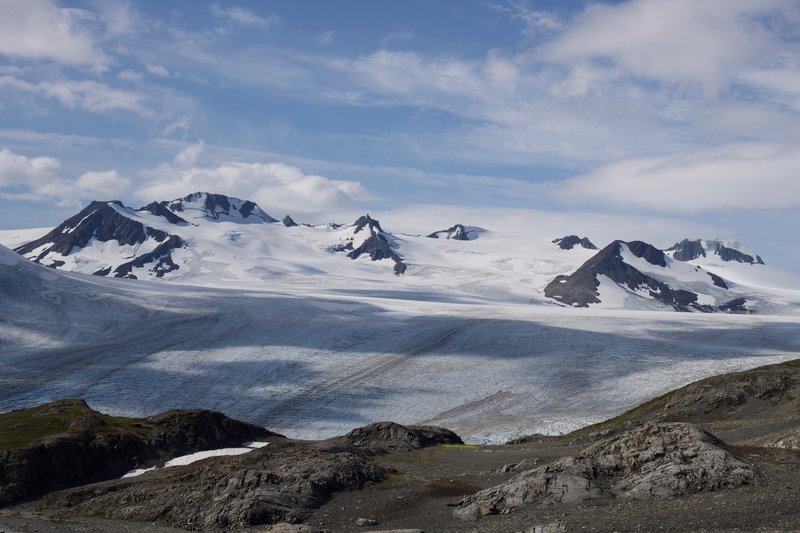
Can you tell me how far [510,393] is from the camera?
230 feet

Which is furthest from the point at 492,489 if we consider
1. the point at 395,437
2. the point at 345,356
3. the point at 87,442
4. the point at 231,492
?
the point at 345,356

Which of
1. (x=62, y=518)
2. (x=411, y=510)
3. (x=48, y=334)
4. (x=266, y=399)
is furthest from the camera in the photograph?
(x=48, y=334)

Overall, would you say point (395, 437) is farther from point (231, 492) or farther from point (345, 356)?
Result: point (345, 356)

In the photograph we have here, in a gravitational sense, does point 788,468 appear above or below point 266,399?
above

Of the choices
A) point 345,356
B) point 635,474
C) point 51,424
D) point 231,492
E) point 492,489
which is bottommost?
point 51,424

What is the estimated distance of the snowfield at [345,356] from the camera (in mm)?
67188

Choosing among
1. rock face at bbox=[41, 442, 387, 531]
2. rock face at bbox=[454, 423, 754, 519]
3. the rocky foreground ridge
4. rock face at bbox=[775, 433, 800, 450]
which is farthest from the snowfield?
rock face at bbox=[454, 423, 754, 519]

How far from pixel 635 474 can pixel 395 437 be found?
77.1ft

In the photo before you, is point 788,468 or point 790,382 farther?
point 790,382

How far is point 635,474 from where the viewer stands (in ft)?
86.1

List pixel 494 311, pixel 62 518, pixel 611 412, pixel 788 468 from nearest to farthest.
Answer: pixel 788 468
pixel 62 518
pixel 611 412
pixel 494 311

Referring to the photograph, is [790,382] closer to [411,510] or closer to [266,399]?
[411,510]

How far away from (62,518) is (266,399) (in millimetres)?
37795

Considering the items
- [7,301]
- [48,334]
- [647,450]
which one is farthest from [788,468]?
[7,301]
